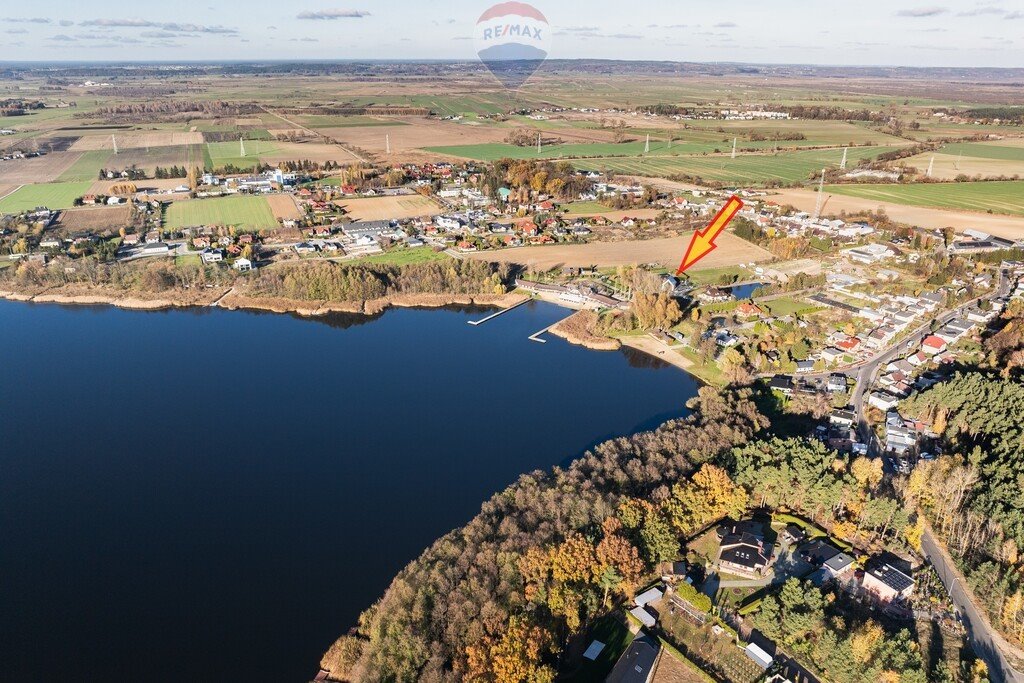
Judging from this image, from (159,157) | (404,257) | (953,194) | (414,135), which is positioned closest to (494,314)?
(404,257)

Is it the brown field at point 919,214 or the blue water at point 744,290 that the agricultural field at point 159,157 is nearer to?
the blue water at point 744,290

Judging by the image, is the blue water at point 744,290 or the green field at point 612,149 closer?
the blue water at point 744,290

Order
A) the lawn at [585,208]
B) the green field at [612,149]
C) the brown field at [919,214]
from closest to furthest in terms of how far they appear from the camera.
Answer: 1. the brown field at [919,214]
2. the lawn at [585,208]
3. the green field at [612,149]

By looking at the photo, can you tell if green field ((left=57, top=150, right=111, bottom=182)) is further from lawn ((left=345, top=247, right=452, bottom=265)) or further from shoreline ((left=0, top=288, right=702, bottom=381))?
lawn ((left=345, top=247, right=452, bottom=265))

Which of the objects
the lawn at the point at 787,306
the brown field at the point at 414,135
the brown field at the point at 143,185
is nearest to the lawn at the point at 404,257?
the lawn at the point at 787,306

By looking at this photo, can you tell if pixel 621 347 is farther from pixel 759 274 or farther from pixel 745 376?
pixel 759 274

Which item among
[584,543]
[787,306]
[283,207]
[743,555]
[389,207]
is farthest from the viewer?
[389,207]

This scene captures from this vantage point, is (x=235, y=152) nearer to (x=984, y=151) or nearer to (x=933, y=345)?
(x=933, y=345)
